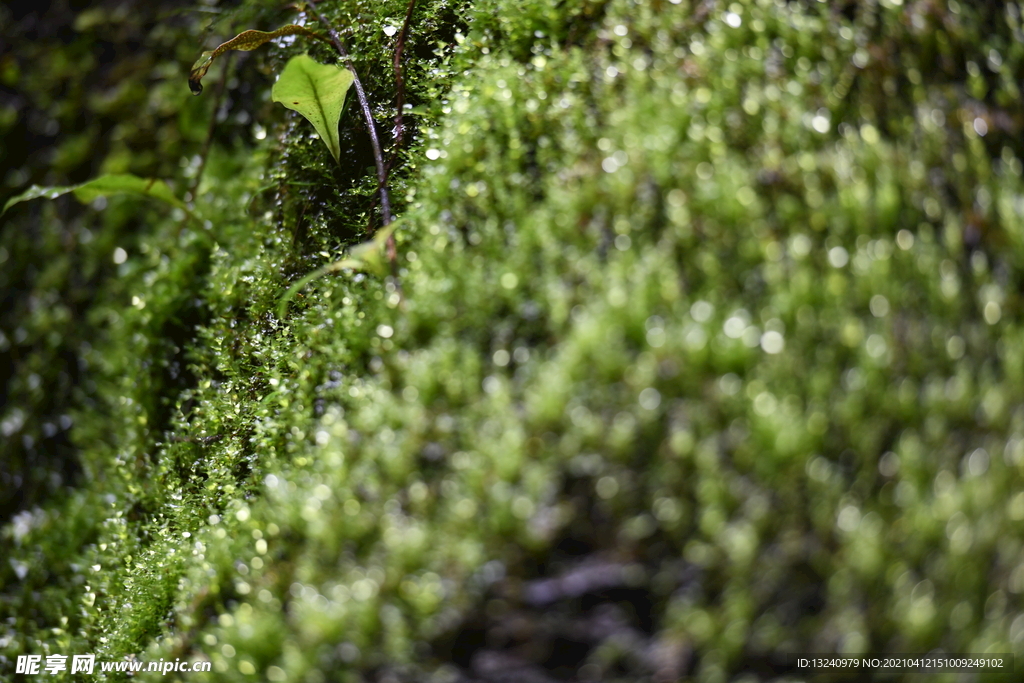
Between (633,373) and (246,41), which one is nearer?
(633,373)

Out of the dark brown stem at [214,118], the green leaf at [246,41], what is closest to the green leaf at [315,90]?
the green leaf at [246,41]

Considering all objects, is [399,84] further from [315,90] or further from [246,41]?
[246,41]

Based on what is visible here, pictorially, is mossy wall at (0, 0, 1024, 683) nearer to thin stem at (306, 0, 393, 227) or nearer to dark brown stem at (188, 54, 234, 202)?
thin stem at (306, 0, 393, 227)

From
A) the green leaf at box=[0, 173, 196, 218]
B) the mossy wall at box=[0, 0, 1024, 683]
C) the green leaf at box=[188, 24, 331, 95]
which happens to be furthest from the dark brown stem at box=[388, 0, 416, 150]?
the green leaf at box=[0, 173, 196, 218]

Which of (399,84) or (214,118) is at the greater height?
(399,84)

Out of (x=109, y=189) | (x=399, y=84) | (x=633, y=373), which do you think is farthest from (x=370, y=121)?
(x=633, y=373)

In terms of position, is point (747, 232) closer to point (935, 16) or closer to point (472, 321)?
point (472, 321)
